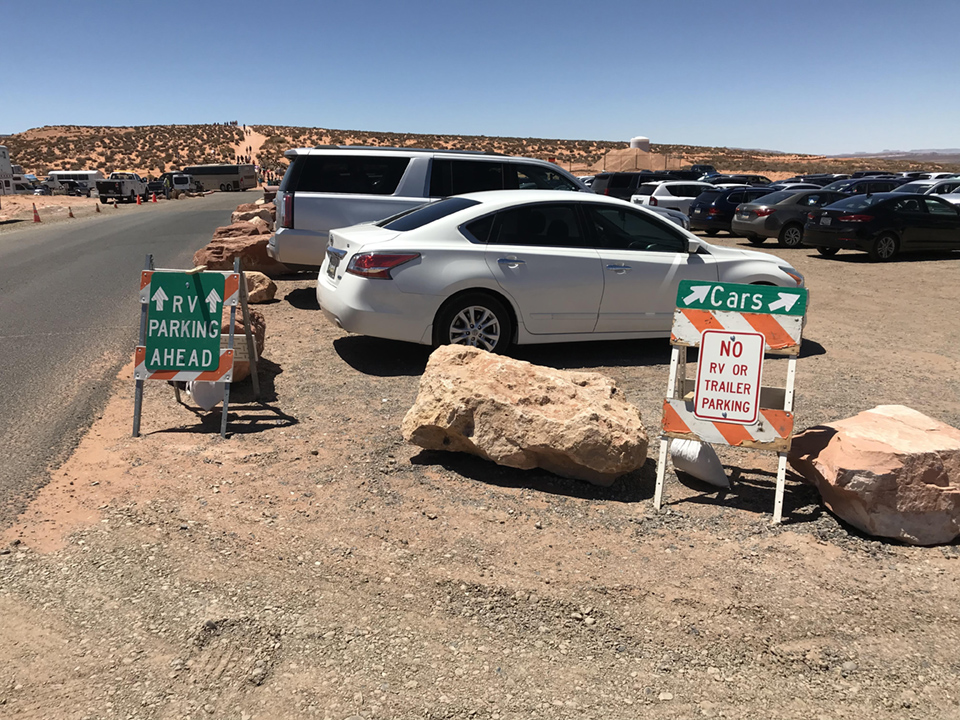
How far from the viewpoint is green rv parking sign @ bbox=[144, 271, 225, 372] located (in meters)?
5.67

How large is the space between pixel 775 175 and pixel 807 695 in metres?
71.5

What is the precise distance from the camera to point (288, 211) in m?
10.3

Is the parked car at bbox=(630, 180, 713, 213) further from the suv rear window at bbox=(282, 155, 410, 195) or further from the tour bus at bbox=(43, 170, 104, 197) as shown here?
the tour bus at bbox=(43, 170, 104, 197)

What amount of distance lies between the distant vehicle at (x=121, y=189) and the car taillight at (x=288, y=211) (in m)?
35.6

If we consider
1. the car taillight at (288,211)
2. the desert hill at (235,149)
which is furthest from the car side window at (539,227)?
the desert hill at (235,149)

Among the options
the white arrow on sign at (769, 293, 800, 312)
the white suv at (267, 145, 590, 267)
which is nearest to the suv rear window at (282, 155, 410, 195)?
the white suv at (267, 145, 590, 267)

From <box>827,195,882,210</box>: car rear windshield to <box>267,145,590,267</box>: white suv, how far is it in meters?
10.3

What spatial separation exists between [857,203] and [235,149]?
8206 centimetres

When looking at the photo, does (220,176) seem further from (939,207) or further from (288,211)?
(288,211)

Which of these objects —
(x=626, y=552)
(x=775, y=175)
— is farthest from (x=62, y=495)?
(x=775, y=175)

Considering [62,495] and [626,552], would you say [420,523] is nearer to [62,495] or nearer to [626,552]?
[626,552]

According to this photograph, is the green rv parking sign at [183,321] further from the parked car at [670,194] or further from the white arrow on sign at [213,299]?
the parked car at [670,194]

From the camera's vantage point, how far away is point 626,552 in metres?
4.00

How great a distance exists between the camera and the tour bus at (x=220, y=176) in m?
54.5
